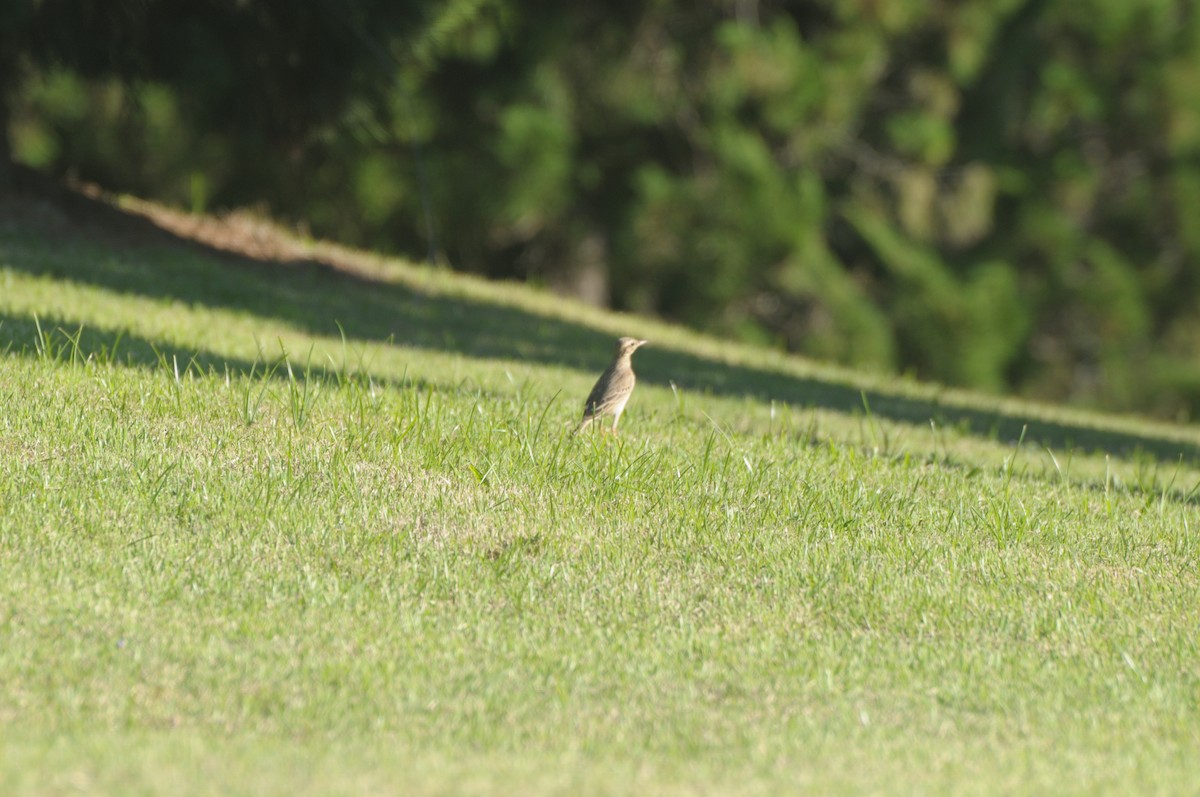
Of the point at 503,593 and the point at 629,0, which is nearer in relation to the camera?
the point at 503,593

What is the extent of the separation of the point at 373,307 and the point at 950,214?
1029 centimetres

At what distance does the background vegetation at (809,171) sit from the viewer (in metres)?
17.2

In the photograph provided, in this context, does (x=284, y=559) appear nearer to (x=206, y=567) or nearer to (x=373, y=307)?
(x=206, y=567)

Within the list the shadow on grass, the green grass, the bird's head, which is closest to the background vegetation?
the shadow on grass

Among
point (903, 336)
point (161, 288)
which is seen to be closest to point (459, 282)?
point (161, 288)

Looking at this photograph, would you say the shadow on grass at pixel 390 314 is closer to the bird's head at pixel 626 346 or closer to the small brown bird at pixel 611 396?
the bird's head at pixel 626 346

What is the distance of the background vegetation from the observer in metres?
17.2

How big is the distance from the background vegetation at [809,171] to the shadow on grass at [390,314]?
Result: 6.74 ft

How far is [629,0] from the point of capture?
1758cm

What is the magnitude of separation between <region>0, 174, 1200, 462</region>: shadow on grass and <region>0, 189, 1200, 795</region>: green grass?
2.70 m

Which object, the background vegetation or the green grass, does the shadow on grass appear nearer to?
the background vegetation

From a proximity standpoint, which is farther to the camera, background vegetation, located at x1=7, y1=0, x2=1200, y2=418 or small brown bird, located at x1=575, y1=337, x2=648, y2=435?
background vegetation, located at x1=7, y1=0, x2=1200, y2=418

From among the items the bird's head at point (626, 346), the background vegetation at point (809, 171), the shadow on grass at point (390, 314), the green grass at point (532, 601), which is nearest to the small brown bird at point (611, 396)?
the green grass at point (532, 601)

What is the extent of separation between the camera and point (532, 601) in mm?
5273
